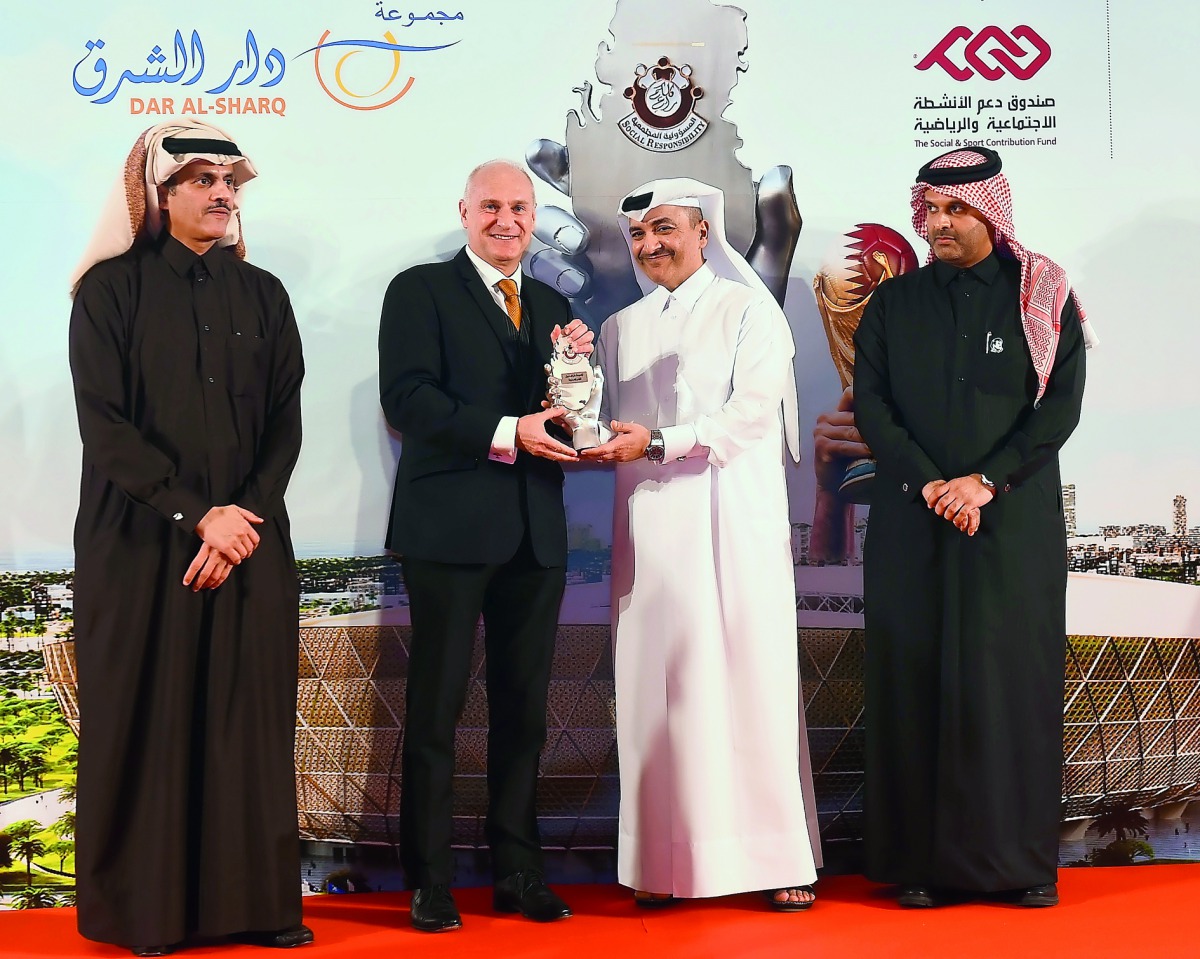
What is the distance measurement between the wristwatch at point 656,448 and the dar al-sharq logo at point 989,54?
68.9 inches

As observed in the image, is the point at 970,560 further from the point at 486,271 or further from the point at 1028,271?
the point at 486,271

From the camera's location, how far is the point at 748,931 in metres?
3.42

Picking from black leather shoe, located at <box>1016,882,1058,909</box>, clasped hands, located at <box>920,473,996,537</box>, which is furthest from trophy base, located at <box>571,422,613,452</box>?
black leather shoe, located at <box>1016,882,1058,909</box>

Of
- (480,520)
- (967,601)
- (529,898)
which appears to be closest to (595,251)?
(480,520)

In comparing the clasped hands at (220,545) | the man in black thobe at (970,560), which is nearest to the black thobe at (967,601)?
the man in black thobe at (970,560)

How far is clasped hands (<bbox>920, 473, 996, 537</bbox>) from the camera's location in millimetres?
3523

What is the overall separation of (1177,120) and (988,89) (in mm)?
692

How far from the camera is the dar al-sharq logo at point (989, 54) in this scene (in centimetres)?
422

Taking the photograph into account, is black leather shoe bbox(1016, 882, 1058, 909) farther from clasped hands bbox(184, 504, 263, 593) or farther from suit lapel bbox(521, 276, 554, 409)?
clasped hands bbox(184, 504, 263, 593)

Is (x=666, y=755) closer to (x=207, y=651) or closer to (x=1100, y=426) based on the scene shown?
(x=207, y=651)

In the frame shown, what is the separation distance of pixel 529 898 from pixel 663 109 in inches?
102

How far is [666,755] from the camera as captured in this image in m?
3.64

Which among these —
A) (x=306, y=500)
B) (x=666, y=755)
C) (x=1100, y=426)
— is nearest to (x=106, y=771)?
(x=306, y=500)

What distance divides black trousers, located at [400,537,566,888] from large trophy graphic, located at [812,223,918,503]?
125 centimetres
